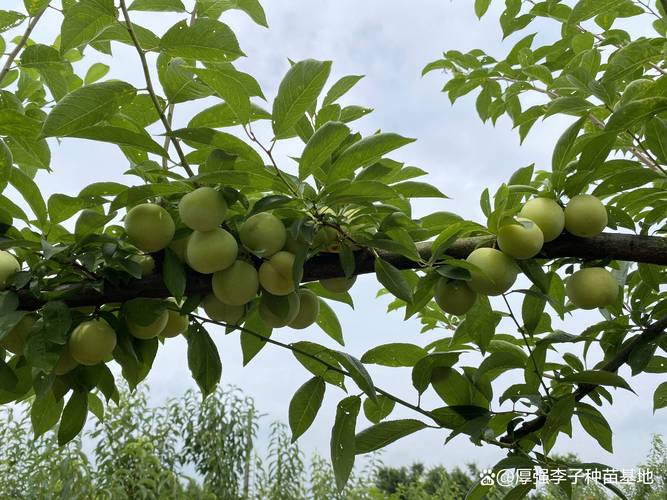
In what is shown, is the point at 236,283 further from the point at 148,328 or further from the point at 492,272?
A: the point at 492,272

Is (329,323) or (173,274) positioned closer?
(173,274)

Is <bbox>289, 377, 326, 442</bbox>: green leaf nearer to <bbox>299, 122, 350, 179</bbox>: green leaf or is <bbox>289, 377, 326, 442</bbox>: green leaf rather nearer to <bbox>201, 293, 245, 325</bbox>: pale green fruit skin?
<bbox>201, 293, 245, 325</bbox>: pale green fruit skin

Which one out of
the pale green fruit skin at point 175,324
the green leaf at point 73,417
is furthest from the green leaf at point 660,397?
the green leaf at point 73,417

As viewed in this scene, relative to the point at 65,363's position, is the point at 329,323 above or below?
above

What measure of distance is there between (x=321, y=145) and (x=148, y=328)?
1.12ft

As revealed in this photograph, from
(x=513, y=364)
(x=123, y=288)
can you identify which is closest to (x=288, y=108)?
(x=123, y=288)

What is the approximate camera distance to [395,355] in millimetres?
952

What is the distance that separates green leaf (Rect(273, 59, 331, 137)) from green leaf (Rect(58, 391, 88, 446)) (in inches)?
19.3

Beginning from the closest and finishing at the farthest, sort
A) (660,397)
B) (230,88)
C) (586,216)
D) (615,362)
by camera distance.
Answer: (230,88) → (586,216) → (615,362) → (660,397)

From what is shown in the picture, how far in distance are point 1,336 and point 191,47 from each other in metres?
0.37

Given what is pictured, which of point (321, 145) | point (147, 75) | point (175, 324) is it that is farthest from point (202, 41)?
point (175, 324)

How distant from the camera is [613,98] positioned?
0.99 metres

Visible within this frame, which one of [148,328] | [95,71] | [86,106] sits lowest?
[148,328]

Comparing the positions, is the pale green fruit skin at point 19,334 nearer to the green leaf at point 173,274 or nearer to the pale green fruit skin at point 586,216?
the green leaf at point 173,274
